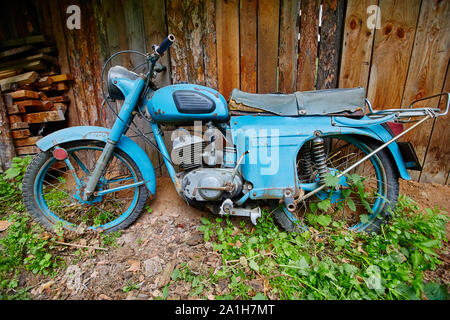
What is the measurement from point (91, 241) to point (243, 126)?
4.90 ft

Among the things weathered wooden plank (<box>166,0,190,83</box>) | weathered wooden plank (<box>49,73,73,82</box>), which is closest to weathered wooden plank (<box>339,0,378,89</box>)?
weathered wooden plank (<box>166,0,190,83</box>)

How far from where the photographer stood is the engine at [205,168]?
145 centimetres

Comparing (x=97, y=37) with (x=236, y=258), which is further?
(x=97, y=37)

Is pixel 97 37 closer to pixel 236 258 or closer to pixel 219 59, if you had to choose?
pixel 219 59

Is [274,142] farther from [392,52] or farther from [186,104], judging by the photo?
[392,52]

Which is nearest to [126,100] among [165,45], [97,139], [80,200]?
[97,139]

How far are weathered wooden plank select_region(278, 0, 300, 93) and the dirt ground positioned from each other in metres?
1.53

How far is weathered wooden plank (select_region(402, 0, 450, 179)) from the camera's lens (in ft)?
5.61

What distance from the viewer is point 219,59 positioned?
1.98m

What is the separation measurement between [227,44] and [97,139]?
147 cm

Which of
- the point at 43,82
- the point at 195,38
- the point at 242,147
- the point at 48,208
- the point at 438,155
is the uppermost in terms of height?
the point at 195,38

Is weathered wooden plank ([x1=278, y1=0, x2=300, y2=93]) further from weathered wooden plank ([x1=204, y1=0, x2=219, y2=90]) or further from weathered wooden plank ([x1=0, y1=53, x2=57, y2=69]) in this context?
weathered wooden plank ([x1=0, y1=53, x2=57, y2=69])

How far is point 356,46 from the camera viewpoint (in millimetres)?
1838
